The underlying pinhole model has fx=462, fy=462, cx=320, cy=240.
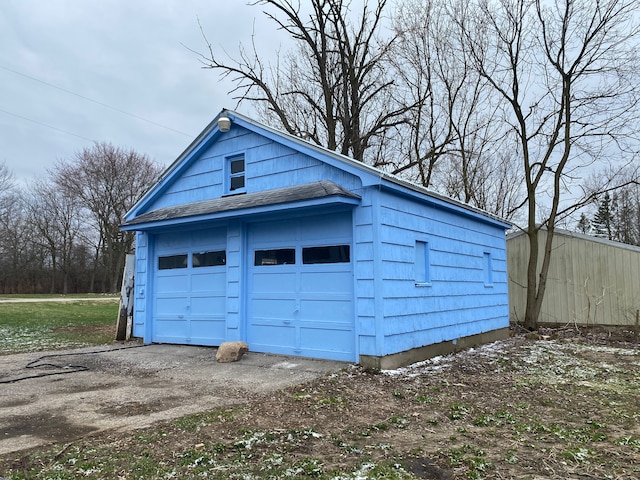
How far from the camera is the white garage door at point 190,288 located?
381 inches

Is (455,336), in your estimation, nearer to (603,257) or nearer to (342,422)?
(342,422)

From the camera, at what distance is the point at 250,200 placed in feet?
28.4

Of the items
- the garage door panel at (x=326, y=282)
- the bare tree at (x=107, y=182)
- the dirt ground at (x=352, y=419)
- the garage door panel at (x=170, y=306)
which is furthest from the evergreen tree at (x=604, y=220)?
the bare tree at (x=107, y=182)


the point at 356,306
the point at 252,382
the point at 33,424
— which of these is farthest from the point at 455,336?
the point at 33,424

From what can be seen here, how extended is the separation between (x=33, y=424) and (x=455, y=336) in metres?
7.65

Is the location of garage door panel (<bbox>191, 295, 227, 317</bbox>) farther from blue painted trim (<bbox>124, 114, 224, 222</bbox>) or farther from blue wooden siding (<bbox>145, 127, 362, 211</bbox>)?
blue painted trim (<bbox>124, 114, 224, 222</bbox>)

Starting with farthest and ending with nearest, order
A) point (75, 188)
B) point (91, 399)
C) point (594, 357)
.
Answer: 1. point (75, 188)
2. point (594, 357)
3. point (91, 399)

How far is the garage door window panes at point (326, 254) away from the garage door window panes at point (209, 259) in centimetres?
208

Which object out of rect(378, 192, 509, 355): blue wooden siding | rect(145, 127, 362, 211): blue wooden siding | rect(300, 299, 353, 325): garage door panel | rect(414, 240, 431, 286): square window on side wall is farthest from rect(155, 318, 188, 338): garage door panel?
rect(414, 240, 431, 286): square window on side wall

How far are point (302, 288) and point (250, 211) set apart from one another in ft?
5.52

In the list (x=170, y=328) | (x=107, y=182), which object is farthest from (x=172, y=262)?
(x=107, y=182)

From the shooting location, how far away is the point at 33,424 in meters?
4.80

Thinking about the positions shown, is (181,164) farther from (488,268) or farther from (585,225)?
(585,225)

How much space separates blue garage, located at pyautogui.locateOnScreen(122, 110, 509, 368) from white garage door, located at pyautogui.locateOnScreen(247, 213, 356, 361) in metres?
0.02
